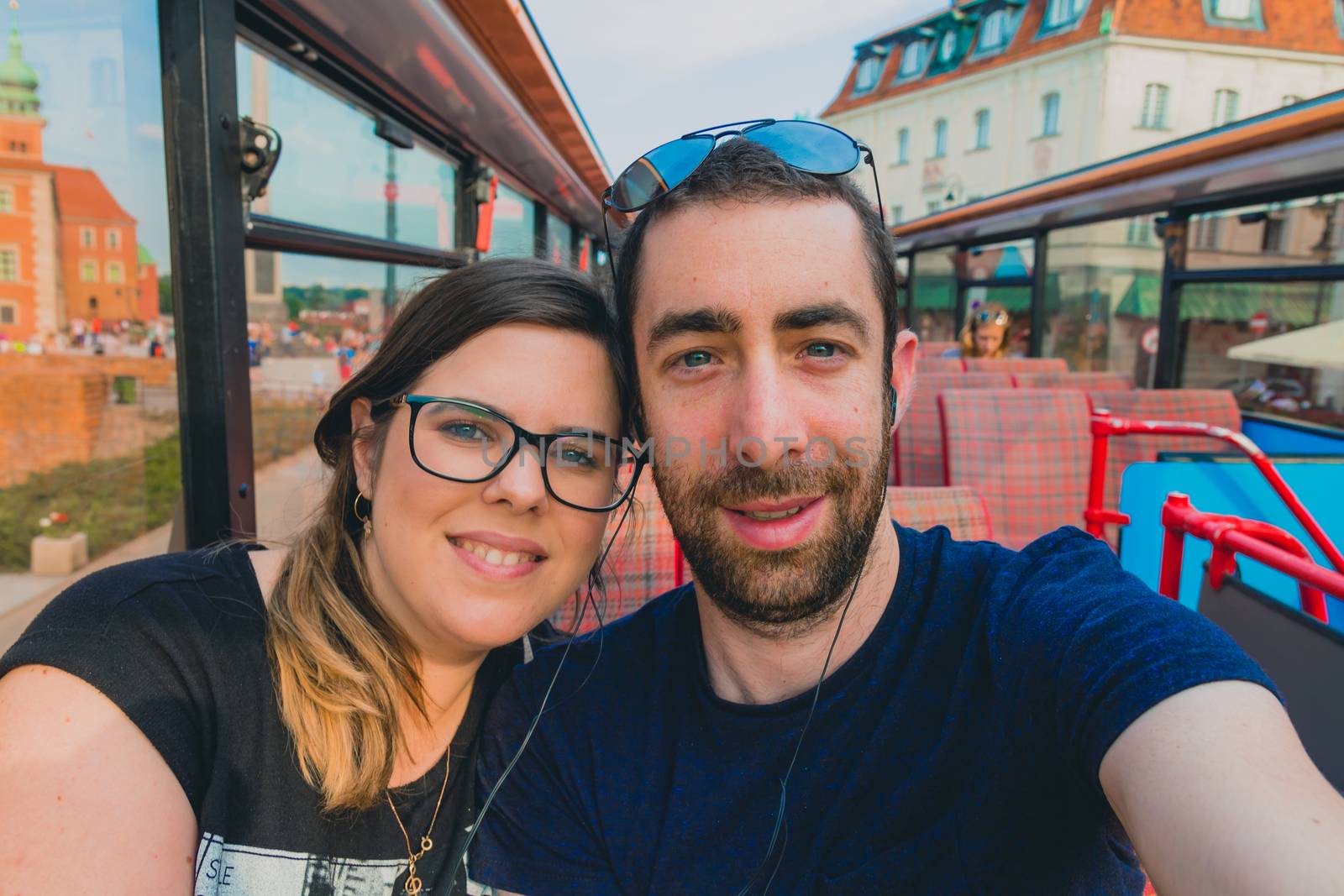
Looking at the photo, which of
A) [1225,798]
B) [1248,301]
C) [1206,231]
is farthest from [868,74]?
[1225,798]

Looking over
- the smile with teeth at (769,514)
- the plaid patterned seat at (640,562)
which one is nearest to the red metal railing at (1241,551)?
the smile with teeth at (769,514)

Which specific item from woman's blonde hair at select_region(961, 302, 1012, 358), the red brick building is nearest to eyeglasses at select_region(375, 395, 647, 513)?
the red brick building

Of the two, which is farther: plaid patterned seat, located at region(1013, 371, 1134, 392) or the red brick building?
plaid patterned seat, located at region(1013, 371, 1134, 392)

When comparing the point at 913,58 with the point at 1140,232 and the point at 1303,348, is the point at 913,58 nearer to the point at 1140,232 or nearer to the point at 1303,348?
the point at 1140,232

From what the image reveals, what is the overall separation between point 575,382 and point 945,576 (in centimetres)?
69

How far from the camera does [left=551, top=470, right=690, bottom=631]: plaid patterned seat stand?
210cm

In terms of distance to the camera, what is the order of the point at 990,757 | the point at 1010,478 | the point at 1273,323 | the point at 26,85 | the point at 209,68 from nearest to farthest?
the point at 990,757, the point at 26,85, the point at 209,68, the point at 1010,478, the point at 1273,323

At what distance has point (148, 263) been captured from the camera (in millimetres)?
1811

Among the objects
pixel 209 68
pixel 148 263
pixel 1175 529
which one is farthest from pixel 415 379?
pixel 1175 529

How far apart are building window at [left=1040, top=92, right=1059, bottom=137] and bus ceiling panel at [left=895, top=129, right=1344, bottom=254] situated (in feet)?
76.5

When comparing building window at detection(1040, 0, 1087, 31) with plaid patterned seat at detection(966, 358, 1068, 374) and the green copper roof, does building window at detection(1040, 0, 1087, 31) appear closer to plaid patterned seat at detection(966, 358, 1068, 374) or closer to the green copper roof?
plaid patterned seat at detection(966, 358, 1068, 374)

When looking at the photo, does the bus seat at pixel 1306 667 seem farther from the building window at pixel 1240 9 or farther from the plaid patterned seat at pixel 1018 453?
the building window at pixel 1240 9

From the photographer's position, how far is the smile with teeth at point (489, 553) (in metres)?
1.29

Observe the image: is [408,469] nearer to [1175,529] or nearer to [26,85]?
[26,85]
